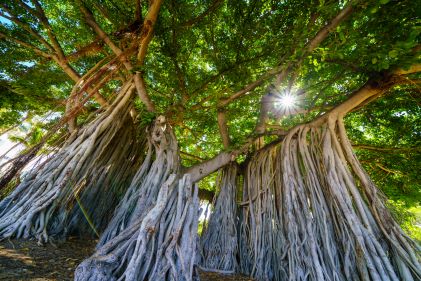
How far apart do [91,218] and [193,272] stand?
1667 mm

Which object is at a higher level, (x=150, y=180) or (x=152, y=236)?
(x=150, y=180)

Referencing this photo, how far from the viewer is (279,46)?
373 cm

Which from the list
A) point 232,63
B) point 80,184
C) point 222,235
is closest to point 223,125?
point 232,63

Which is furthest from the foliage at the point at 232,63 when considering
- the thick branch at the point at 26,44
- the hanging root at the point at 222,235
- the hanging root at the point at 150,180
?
the hanging root at the point at 222,235

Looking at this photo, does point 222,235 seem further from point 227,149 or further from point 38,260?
point 38,260

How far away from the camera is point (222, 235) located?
3141 millimetres

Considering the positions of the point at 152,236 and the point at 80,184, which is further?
the point at 80,184

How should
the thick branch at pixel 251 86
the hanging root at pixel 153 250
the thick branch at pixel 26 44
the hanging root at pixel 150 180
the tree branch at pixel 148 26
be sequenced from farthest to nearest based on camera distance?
the thick branch at pixel 26 44 < the thick branch at pixel 251 86 < the tree branch at pixel 148 26 < the hanging root at pixel 150 180 < the hanging root at pixel 153 250

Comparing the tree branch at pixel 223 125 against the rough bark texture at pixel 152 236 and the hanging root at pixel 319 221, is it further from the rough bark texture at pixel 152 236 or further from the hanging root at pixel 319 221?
the rough bark texture at pixel 152 236

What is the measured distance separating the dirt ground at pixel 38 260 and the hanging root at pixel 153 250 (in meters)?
0.23

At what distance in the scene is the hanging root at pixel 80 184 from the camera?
2033 mm

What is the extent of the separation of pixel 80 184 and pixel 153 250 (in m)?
1.33

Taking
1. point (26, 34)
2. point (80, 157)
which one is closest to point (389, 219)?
point (80, 157)

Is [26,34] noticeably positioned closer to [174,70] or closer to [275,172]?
[174,70]
